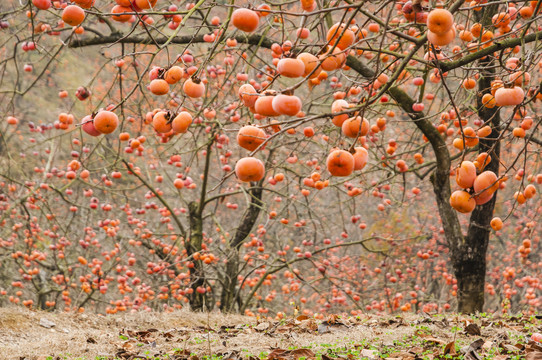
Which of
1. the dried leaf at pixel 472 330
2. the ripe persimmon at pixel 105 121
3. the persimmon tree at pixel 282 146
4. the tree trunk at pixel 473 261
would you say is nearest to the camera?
the persimmon tree at pixel 282 146

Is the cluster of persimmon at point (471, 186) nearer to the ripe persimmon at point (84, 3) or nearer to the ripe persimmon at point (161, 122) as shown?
the ripe persimmon at point (161, 122)

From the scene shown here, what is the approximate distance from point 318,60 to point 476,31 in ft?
5.68

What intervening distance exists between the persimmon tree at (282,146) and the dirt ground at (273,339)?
2.60ft

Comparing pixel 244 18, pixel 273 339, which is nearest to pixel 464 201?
pixel 244 18

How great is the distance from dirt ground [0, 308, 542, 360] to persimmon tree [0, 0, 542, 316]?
79 cm

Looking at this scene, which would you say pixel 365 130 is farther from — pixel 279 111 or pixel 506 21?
pixel 506 21

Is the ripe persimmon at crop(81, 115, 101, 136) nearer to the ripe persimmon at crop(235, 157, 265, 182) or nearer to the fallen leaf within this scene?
the ripe persimmon at crop(235, 157, 265, 182)

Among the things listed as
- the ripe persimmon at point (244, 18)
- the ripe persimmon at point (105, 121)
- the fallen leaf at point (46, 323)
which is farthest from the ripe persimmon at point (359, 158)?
the fallen leaf at point (46, 323)

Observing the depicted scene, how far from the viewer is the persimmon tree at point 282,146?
1999 mm

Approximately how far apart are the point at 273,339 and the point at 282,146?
5654 mm

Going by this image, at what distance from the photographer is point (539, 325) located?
4047mm

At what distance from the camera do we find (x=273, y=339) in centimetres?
362

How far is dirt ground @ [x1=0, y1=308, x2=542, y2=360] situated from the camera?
10.1 ft

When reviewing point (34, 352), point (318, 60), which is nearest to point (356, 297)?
point (34, 352)
